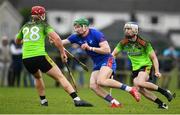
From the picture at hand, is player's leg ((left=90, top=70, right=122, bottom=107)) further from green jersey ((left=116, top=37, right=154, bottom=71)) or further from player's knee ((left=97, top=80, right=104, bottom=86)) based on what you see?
green jersey ((left=116, top=37, right=154, bottom=71))

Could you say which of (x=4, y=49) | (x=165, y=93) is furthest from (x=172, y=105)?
(x=4, y=49)

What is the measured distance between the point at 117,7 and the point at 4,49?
82092 millimetres

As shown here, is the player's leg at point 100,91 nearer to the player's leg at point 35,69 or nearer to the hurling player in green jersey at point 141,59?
the hurling player in green jersey at point 141,59

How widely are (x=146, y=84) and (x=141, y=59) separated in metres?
0.68

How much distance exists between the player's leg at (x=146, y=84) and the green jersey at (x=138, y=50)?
0.76 feet

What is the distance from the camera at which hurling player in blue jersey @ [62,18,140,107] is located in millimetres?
17250

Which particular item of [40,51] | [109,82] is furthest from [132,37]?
[40,51]

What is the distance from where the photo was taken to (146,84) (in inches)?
703

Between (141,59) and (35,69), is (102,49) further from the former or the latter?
(35,69)

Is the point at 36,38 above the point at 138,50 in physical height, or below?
above

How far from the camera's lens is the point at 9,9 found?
73750mm

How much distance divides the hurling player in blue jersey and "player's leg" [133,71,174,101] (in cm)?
69

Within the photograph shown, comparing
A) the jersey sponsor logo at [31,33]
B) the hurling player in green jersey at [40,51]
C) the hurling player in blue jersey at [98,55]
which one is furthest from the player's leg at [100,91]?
the jersey sponsor logo at [31,33]

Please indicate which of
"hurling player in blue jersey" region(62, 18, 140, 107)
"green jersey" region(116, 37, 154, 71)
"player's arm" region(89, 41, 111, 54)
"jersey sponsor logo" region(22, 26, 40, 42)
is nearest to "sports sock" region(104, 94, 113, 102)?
"hurling player in blue jersey" region(62, 18, 140, 107)
